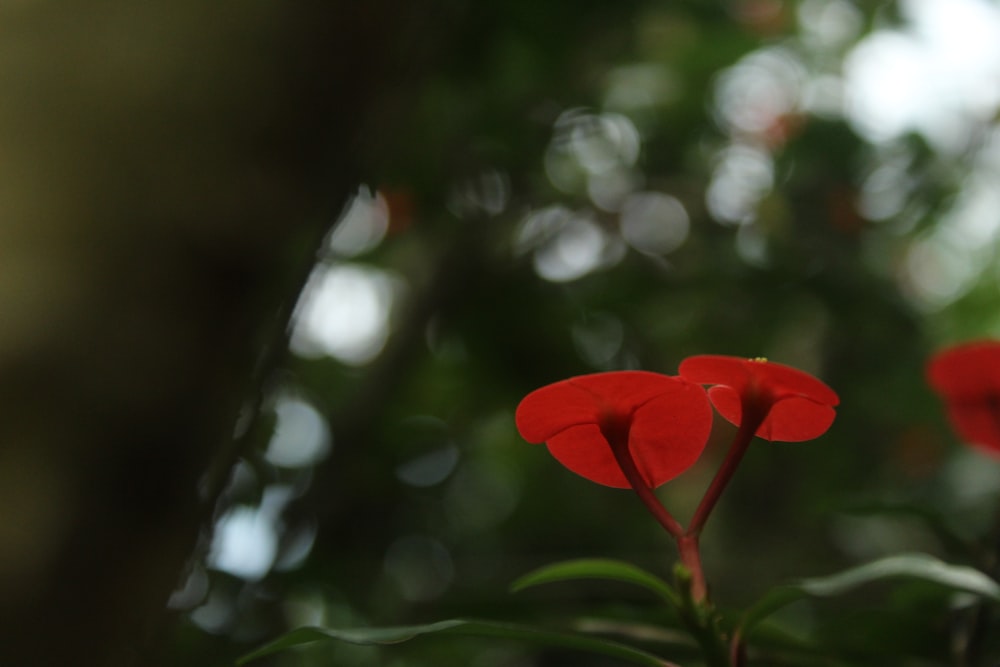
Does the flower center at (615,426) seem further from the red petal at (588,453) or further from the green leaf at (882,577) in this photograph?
the green leaf at (882,577)

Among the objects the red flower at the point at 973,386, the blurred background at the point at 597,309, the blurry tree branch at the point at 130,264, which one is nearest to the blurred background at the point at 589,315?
the blurred background at the point at 597,309

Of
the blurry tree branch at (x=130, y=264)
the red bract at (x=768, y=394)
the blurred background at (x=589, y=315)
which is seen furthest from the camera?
the blurred background at (x=589, y=315)

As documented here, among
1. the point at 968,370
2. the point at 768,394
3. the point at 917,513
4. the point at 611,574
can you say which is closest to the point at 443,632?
the point at 611,574

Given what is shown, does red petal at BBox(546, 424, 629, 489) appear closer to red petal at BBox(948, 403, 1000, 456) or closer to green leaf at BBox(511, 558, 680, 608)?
green leaf at BBox(511, 558, 680, 608)

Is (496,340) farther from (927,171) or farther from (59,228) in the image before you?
(59,228)

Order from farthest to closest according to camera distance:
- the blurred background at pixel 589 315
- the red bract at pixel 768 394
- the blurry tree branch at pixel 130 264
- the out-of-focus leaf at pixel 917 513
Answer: the blurred background at pixel 589 315 → the out-of-focus leaf at pixel 917 513 → the red bract at pixel 768 394 → the blurry tree branch at pixel 130 264
